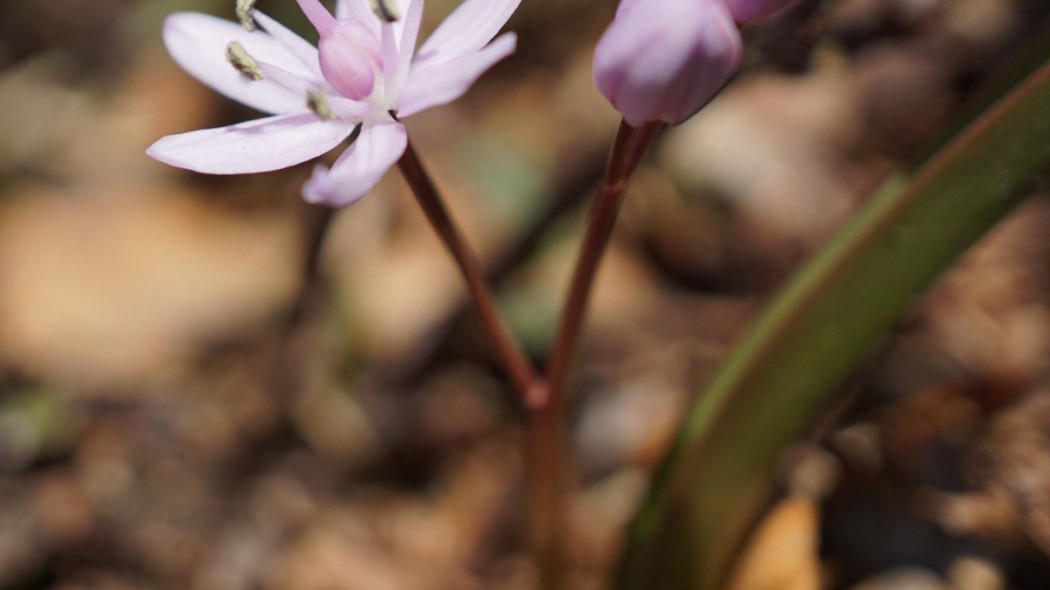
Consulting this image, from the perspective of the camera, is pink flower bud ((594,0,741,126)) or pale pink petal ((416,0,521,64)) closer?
pink flower bud ((594,0,741,126))

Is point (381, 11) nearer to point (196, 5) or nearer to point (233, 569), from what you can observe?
point (233, 569)

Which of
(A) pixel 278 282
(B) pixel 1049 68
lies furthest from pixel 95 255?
(B) pixel 1049 68

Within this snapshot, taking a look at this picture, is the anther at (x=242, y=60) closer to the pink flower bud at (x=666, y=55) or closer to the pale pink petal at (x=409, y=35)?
the pale pink petal at (x=409, y=35)

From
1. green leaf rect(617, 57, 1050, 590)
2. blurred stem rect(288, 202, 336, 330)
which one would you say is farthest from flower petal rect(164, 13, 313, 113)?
blurred stem rect(288, 202, 336, 330)

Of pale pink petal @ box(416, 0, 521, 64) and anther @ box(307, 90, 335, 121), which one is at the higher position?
anther @ box(307, 90, 335, 121)

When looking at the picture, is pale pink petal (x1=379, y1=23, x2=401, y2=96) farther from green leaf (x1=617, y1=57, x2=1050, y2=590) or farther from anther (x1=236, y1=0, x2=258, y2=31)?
green leaf (x1=617, y1=57, x2=1050, y2=590)

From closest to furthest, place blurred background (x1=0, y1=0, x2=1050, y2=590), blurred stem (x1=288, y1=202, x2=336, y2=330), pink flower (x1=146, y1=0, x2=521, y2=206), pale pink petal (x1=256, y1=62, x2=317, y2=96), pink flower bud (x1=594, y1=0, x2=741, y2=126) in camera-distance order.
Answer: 1. pink flower bud (x1=594, y1=0, x2=741, y2=126)
2. pink flower (x1=146, y1=0, x2=521, y2=206)
3. pale pink petal (x1=256, y1=62, x2=317, y2=96)
4. blurred background (x1=0, y1=0, x2=1050, y2=590)
5. blurred stem (x1=288, y1=202, x2=336, y2=330)

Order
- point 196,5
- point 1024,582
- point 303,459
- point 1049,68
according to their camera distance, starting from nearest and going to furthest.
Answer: point 1049,68 < point 1024,582 < point 303,459 < point 196,5
